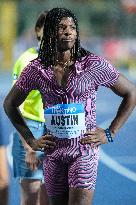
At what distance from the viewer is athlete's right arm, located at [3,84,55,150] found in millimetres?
5387

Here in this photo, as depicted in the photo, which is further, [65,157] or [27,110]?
[27,110]

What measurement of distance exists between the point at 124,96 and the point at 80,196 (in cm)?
75

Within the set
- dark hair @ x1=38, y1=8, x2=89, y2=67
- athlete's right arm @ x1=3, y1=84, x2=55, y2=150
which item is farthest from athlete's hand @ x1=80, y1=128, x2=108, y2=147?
Answer: dark hair @ x1=38, y1=8, x2=89, y2=67

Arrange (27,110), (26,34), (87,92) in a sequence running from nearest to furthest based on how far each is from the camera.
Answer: (87,92) → (27,110) → (26,34)

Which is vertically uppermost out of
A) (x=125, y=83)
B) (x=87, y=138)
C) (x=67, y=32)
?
(x=67, y=32)

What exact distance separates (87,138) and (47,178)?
0.45 metres

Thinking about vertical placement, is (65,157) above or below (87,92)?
below

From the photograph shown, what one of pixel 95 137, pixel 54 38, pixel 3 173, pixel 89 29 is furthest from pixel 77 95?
pixel 89 29

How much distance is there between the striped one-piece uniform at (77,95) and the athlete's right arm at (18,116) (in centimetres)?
9

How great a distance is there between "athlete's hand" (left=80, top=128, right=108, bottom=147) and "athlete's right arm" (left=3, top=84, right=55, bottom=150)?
0.79ft

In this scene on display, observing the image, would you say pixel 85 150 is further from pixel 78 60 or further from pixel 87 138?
pixel 78 60

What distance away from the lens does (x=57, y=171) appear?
17.7 ft

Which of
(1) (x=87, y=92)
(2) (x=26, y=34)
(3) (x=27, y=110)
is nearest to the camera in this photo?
(1) (x=87, y=92)

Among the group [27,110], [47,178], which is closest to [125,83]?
[47,178]
